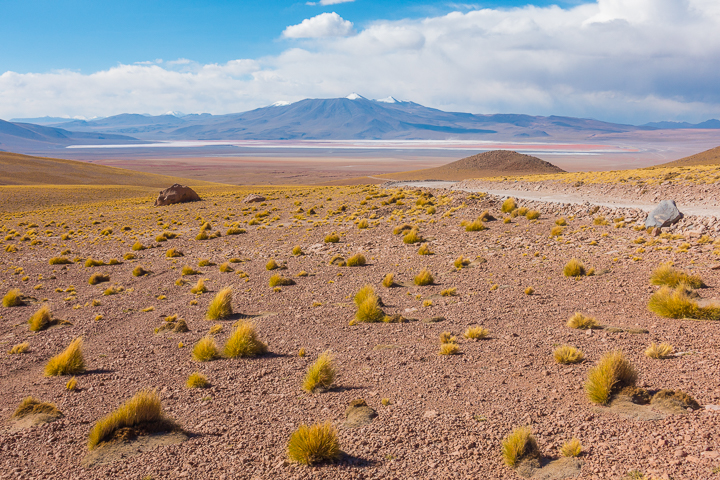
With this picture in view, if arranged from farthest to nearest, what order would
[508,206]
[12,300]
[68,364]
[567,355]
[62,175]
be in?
[62,175]
[508,206]
[12,300]
[68,364]
[567,355]

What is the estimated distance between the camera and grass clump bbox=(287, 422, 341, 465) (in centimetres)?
479

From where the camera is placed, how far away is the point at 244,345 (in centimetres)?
793

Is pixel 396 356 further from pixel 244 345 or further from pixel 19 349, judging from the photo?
pixel 19 349

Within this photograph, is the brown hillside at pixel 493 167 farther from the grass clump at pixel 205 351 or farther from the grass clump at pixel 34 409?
the grass clump at pixel 34 409

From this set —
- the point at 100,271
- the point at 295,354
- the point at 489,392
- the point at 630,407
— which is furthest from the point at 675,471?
the point at 100,271

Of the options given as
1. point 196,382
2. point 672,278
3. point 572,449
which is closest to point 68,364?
point 196,382

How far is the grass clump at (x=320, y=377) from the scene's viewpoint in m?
6.52

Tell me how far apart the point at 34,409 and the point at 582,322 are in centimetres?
851

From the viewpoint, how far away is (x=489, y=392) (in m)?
6.13

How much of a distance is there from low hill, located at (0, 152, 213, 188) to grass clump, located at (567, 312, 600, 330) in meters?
67.3

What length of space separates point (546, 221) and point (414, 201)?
10501 mm

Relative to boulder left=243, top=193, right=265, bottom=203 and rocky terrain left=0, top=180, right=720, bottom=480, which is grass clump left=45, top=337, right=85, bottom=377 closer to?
rocky terrain left=0, top=180, right=720, bottom=480

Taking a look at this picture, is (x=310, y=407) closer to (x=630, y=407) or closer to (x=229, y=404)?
(x=229, y=404)

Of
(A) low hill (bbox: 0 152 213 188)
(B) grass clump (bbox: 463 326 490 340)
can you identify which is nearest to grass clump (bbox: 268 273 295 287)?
(B) grass clump (bbox: 463 326 490 340)
